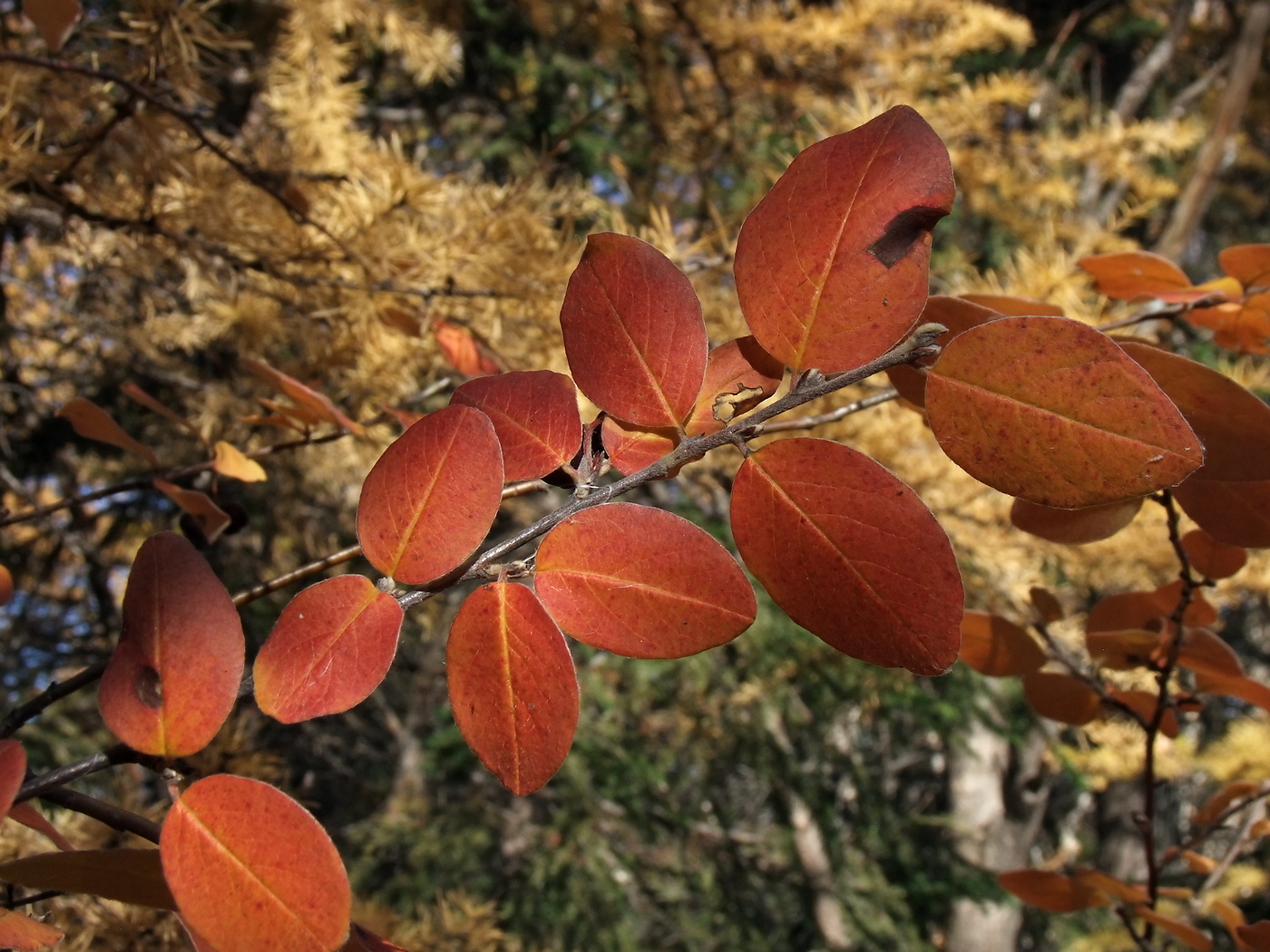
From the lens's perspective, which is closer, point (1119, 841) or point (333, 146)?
point (333, 146)

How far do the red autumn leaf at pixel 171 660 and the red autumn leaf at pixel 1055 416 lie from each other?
0.16 m

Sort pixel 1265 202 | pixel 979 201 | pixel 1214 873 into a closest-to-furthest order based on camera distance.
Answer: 1. pixel 1214 873
2. pixel 979 201
3. pixel 1265 202

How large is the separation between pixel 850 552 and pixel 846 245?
0.22ft

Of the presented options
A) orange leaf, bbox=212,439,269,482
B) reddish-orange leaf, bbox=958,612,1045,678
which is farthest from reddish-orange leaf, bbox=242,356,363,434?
reddish-orange leaf, bbox=958,612,1045,678

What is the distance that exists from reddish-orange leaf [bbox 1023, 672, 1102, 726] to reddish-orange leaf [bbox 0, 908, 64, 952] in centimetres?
33

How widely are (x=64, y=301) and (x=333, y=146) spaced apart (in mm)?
463

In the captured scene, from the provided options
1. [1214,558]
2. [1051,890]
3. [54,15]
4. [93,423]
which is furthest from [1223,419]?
[54,15]

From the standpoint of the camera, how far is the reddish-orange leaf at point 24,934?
17cm

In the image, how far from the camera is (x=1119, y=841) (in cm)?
405

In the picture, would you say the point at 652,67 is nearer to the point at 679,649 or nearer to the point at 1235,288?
the point at 1235,288

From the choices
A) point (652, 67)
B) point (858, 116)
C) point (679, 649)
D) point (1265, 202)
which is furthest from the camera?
point (1265, 202)

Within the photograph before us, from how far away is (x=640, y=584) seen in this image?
18 cm

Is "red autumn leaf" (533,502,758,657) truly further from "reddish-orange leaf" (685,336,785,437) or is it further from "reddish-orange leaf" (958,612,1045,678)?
"reddish-orange leaf" (958,612,1045,678)

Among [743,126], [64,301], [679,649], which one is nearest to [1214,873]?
[679,649]
